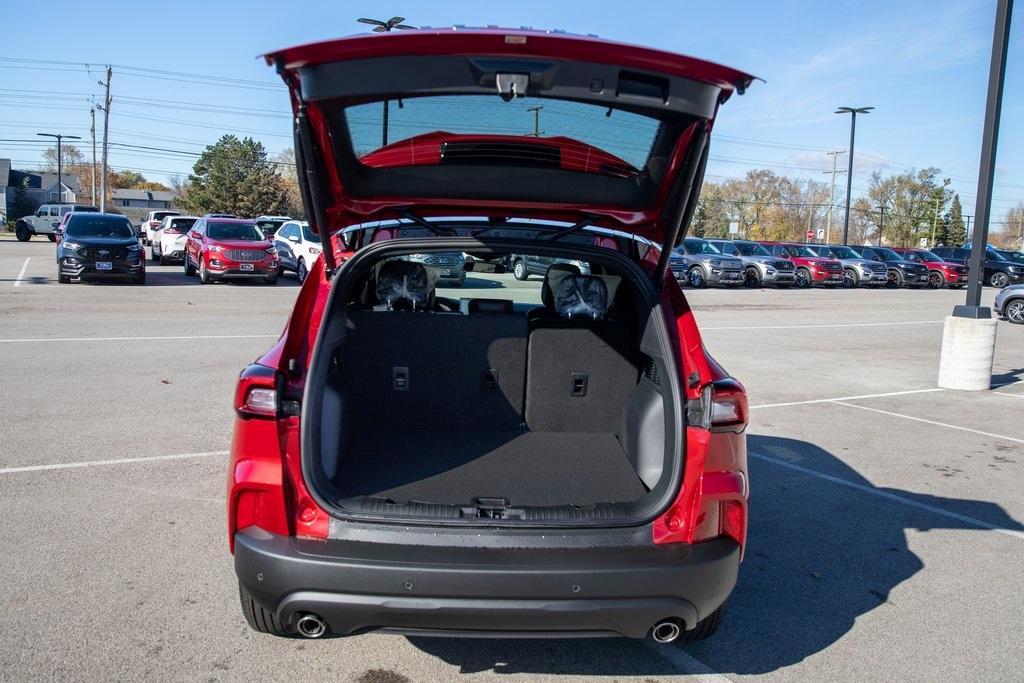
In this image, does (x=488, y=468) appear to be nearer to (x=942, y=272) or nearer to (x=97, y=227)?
(x=97, y=227)

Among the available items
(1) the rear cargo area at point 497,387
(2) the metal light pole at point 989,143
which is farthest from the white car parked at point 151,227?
(1) the rear cargo area at point 497,387

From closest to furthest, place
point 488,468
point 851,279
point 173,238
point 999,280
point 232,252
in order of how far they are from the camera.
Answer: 1. point 488,468
2. point 232,252
3. point 173,238
4. point 851,279
5. point 999,280

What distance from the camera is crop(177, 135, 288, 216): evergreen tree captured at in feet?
242

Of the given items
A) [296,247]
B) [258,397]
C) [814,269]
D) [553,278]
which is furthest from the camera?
[814,269]

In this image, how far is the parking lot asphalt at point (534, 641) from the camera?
130 inches

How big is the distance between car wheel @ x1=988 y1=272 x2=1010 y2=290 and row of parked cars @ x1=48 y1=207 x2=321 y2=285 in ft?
106

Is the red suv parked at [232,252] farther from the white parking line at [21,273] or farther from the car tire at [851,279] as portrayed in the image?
the car tire at [851,279]

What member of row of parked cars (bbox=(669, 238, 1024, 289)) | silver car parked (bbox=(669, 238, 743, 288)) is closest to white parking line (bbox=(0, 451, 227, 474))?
row of parked cars (bbox=(669, 238, 1024, 289))

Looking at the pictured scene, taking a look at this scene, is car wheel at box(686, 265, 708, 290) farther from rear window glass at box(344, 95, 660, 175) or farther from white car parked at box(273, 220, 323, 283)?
rear window glass at box(344, 95, 660, 175)

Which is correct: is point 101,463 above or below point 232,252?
below

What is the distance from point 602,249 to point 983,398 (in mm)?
8259

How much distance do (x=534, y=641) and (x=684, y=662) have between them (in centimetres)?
63

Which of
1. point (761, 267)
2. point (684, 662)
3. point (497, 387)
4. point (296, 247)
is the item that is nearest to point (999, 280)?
point (761, 267)

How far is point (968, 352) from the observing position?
33.3 ft
